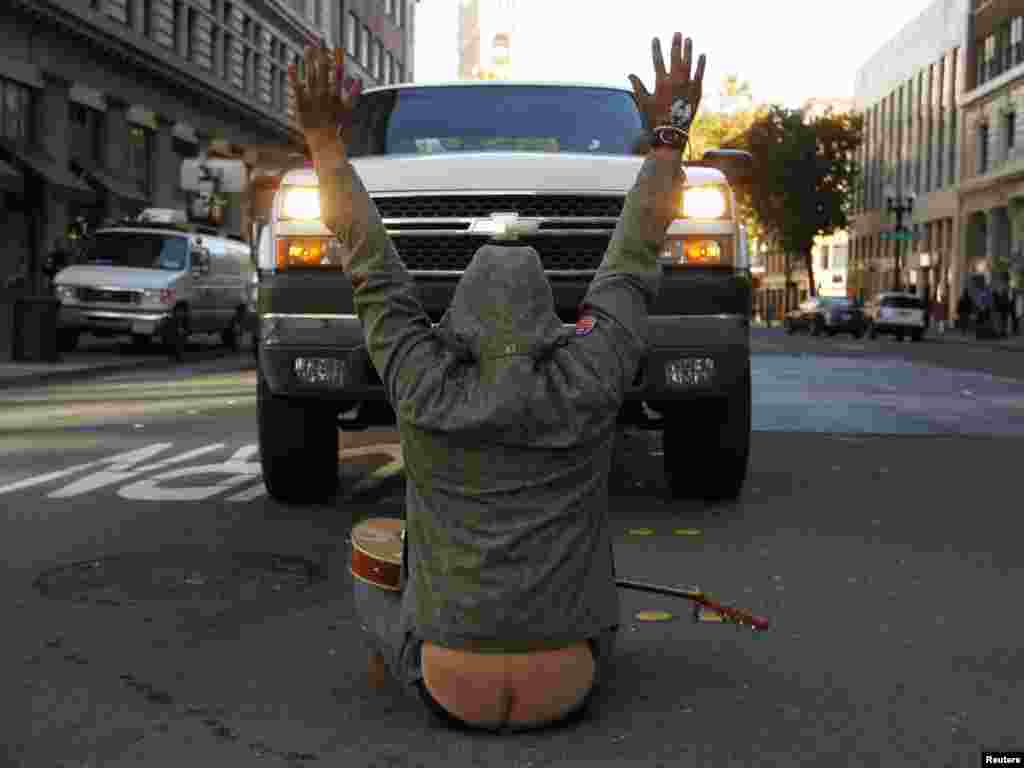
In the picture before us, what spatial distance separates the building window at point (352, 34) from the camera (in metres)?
62.0

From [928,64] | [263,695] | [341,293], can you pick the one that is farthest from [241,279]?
[928,64]

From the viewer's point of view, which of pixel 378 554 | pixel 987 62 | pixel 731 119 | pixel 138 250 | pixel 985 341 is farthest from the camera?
pixel 731 119

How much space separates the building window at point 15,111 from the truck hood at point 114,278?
8191mm

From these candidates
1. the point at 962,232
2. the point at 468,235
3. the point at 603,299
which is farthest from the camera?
the point at 962,232

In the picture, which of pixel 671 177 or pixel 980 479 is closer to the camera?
pixel 671 177

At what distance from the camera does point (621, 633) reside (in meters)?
4.65

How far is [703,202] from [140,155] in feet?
109

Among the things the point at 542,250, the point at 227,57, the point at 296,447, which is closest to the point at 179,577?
the point at 296,447

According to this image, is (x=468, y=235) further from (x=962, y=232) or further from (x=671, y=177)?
(x=962, y=232)

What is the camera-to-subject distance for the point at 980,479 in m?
8.63

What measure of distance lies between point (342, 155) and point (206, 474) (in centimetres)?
507

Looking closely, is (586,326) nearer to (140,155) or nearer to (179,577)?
(179,577)

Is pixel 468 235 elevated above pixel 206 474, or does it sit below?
above

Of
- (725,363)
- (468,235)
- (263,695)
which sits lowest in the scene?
(263,695)
